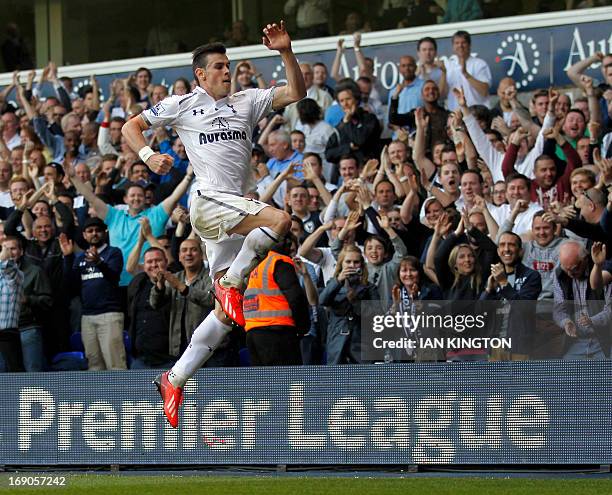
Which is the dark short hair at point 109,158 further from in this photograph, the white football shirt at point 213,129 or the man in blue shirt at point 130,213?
the white football shirt at point 213,129

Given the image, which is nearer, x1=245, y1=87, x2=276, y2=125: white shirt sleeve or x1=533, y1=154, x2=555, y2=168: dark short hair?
x1=245, y1=87, x2=276, y2=125: white shirt sleeve

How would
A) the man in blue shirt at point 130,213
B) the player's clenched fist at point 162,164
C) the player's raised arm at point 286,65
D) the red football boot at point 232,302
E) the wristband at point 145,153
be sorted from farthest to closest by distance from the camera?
the man in blue shirt at point 130,213, the red football boot at point 232,302, the wristband at point 145,153, the player's raised arm at point 286,65, the player's clenched fist at point 162,164

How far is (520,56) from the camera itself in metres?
17.2

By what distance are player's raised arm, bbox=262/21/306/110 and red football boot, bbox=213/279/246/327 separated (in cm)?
145

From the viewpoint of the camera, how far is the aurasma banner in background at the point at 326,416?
34.0 ft

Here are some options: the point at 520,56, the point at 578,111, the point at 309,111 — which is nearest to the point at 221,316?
the point at 578,111

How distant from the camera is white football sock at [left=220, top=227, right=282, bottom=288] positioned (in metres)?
9.05

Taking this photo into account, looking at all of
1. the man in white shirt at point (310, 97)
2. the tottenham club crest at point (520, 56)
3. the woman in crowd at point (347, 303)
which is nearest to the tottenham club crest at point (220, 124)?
the woman in crowd at point (347, 303)

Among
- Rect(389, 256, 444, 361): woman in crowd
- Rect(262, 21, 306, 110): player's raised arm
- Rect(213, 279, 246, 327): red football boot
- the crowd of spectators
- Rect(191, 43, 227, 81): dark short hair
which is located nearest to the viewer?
Rect(262, 21, 306, 110): player's raised arm

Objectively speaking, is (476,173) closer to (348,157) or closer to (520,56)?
(348,157)

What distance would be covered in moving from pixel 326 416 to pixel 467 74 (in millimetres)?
6764
